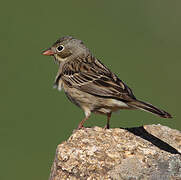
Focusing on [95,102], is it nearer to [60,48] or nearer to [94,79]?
[94,79]

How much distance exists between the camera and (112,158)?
867 cm

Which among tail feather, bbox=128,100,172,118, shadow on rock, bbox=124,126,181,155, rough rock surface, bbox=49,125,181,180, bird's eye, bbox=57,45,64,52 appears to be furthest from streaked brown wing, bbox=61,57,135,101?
rough rock surface, bbox=49,125,181,180

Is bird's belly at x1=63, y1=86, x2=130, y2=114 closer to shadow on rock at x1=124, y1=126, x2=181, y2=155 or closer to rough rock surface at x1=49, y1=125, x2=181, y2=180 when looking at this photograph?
shadow on rock at x1=124, y1=126, x2=181, y2=155

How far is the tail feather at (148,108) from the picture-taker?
30.9 ft

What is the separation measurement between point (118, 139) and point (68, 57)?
3.76m

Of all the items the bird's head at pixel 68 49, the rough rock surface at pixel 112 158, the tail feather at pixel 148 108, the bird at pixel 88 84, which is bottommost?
the rough rock surface at pixel 112 158

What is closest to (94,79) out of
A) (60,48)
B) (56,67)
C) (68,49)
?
(68,49)

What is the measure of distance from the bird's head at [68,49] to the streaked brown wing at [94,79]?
0.26m

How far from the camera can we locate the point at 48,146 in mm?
17125

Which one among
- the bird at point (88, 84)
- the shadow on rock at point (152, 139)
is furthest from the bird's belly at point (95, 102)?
the shadow on rock at point (152, 139)

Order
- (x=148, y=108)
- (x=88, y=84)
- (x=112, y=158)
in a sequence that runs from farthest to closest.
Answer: (x=88, y=84), (x=148, y=108), (x=112, y=158)

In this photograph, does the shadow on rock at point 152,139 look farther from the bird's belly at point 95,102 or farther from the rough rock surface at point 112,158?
the bird's belly at point 95,102

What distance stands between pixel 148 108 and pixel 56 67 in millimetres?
11543

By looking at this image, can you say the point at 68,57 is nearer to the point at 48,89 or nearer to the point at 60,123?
the point at 60,123
